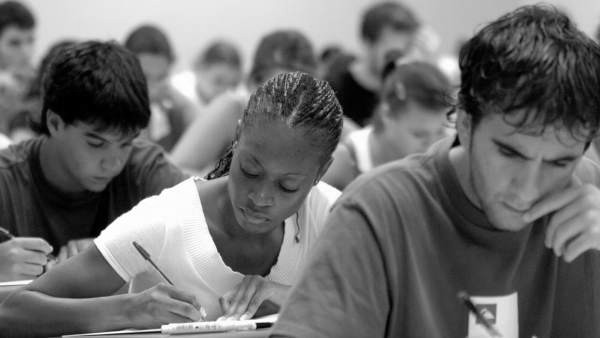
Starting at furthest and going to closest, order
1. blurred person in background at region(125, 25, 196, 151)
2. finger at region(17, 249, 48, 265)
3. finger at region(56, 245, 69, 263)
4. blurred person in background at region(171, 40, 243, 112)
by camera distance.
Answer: blurred person in background at region(171, 40, 243, 112) → blurred person in background at region(125, 25, 196, 151) → finger at region(56, 245, 69, 263) → finger at region(17, 249, 48, 265)

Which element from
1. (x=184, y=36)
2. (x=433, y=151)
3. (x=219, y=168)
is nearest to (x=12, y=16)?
(x=184, y=36)

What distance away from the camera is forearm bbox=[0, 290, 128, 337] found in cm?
167

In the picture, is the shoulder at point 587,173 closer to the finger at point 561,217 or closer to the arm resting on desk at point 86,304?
the finger at point 561,217

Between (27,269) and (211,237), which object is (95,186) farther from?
(211,237)

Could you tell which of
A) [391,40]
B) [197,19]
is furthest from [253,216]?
A: [197,19]

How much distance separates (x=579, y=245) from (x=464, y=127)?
0.74 feet

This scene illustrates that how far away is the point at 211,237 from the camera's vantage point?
5.88 feet

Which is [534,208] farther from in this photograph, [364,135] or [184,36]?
[184,36]

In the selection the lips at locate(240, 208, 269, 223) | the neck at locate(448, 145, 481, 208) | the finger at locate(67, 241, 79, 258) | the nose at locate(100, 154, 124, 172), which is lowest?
the finger at locate(67, 241, 79, 258)

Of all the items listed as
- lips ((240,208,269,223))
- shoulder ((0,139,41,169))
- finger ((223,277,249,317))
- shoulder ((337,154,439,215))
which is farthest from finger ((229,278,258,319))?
shoulder ((0,139,41,169))

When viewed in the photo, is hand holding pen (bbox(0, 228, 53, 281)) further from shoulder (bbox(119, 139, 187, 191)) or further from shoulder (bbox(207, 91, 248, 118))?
shoulder (bbox(207, 91, 248, 118))

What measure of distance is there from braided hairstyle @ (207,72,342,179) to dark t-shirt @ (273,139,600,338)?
39 centimetres

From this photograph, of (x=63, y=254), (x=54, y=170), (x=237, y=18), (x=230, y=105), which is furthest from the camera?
(x=237, y=18)

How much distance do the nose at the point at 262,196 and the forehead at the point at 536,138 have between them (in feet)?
1.80
